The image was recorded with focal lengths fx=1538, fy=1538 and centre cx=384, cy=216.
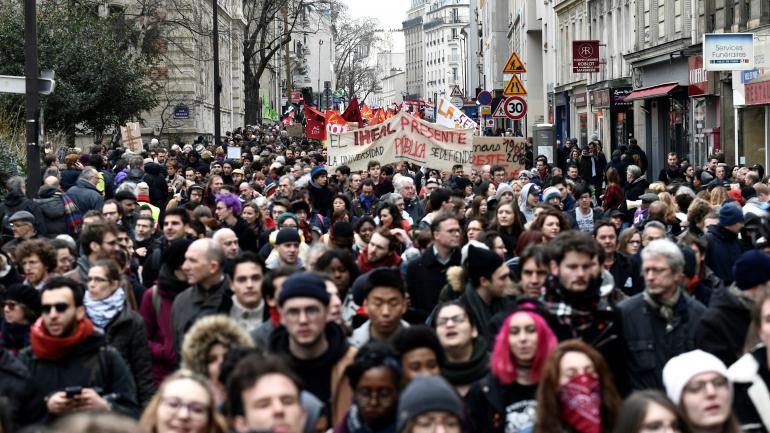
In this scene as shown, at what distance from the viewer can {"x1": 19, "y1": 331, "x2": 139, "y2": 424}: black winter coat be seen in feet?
24.5

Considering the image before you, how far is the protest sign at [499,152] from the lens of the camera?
2683cm

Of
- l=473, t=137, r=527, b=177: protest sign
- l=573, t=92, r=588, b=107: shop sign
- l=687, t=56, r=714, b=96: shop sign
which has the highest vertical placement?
l=573, t=92, r=588, b=107: shop sign

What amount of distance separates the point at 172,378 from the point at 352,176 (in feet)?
51.0

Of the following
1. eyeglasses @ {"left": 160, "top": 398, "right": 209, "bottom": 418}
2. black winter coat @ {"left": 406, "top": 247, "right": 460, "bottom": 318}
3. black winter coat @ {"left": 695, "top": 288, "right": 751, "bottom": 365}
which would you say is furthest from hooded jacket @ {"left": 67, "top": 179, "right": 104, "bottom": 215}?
eyeglasses @ {"left": 160, "top": 398, "right": 209, "bottom": 418}

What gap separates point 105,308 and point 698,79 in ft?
89.5

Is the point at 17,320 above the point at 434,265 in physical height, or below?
below

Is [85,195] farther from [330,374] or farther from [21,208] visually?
[330,374]

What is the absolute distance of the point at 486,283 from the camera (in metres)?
9.11

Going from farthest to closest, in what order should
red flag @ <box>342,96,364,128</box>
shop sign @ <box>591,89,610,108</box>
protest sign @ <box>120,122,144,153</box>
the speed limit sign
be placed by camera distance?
shop sign @ <box>591,89,610,108</box>
red flag @ <box>342,96,364,128</box>
protest sign @ <box>120,122,144,153</box>
the speed limit sign

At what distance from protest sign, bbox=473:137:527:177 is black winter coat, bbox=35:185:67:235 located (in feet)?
39.7

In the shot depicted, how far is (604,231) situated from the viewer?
11.6 metres

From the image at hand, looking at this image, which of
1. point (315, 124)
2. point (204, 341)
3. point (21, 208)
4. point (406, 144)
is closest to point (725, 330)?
point (204, 341)

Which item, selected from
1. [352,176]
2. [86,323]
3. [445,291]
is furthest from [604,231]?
[352,176]

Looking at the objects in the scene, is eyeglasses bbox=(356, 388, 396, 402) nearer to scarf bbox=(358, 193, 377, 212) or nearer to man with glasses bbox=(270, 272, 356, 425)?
man with glasses bbox=(270, 272, 356, 425)
